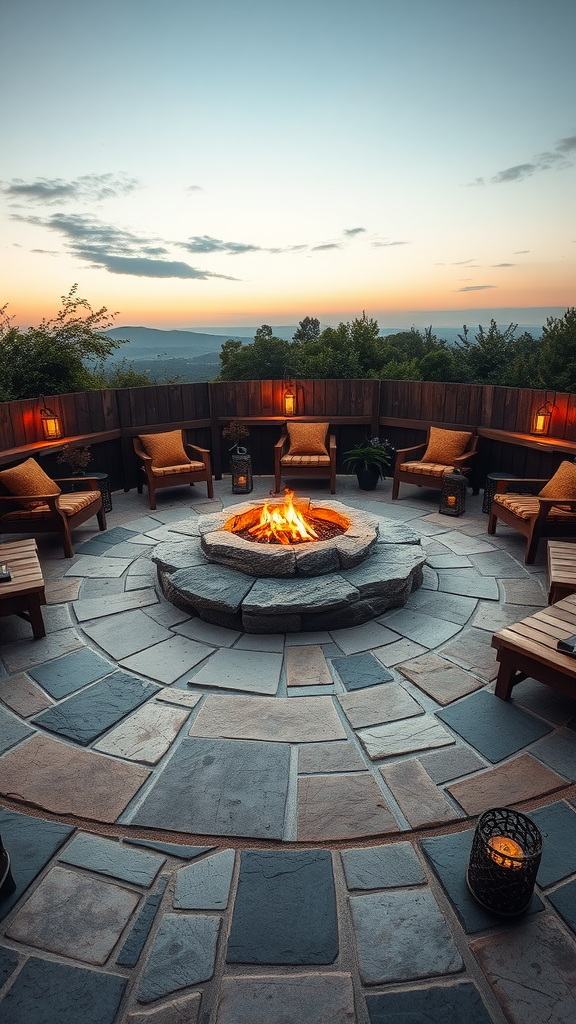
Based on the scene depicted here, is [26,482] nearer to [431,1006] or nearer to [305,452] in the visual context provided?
[305,452]

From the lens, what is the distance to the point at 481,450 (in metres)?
7.02

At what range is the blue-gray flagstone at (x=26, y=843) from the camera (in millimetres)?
1930

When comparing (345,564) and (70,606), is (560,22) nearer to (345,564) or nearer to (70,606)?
(345,564)

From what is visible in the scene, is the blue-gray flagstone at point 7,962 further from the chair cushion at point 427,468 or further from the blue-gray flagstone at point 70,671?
the chair cushion at point 427,468

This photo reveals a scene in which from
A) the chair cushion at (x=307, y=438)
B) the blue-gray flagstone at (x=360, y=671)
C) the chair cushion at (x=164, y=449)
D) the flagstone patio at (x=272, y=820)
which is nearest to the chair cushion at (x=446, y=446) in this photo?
the chair cushion at (x=307, y=438)

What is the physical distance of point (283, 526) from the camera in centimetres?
455

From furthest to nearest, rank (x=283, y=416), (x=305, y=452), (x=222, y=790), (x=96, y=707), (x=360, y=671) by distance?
(x=283, y=416) → (x=305, y=452) → (x=360, y=671) → (x=96, y=707) → (x=222, y=790)

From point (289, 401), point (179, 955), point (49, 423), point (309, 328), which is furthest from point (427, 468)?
point (309, 328)

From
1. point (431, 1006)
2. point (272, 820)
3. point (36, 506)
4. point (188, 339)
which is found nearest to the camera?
point (431, 1006)

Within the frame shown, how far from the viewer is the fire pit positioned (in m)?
3.70

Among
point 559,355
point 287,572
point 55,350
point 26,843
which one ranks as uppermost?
point 559,355

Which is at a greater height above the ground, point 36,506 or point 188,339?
point 188,339

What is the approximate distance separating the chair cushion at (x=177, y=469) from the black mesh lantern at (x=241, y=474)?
503mm

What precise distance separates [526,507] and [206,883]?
432 cm
